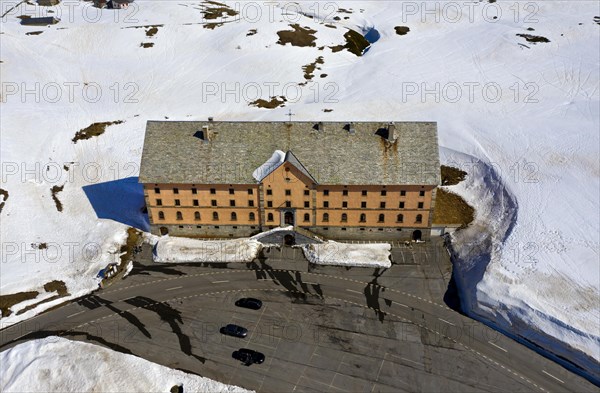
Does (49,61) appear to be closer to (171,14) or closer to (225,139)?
(171,14)

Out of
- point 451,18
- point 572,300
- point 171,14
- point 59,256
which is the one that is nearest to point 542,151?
point 572,300

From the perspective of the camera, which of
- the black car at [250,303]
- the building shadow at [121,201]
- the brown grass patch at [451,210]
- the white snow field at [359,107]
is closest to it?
the black car at [250,303]

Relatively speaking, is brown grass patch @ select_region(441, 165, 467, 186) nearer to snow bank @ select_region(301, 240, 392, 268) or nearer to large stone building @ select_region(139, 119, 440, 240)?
large stone building @ select_region(139, 119, 440, 240)

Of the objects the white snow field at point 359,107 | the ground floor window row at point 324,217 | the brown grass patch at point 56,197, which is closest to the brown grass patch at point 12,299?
the white snow field at point 359,107

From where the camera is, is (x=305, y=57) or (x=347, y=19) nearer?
(x=305, y=57)

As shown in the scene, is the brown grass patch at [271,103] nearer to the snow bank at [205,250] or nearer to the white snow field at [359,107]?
the white snow field at [359,107]

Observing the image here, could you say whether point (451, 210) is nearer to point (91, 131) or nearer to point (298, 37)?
point (91, 131)

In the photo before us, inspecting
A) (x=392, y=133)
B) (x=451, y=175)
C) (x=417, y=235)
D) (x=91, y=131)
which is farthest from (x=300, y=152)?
(x=91, y=131)
